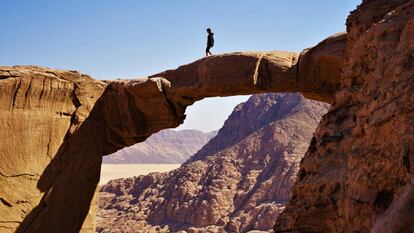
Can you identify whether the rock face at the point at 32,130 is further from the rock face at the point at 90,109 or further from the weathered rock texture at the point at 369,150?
the weathered rock texture at the point at 369,150

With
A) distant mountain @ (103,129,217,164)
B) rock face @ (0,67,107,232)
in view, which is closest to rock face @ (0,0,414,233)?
rock face @ (0,67,107,232)

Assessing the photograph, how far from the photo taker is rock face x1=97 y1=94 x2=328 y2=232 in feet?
101

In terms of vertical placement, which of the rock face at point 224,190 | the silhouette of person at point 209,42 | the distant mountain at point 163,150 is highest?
the silhouette of person at point 209,42

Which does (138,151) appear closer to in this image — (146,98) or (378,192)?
(146,98)

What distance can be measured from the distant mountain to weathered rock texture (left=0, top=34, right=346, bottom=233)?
358 feet

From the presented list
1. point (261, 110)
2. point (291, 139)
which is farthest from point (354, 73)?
point (261, 110)

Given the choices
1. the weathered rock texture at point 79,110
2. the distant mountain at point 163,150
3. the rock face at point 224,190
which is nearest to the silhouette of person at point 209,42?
the weathered rock texture at point 79,110

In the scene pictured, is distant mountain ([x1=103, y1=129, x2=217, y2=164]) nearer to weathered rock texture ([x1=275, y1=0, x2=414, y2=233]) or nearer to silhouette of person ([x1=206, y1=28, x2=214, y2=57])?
silhouette of person ([x1=206, y1=28, x2=214, y2=57])

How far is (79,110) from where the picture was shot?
1241 cm

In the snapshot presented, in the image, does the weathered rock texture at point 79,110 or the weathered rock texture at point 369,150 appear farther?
the weathered rock texture at point 79,110

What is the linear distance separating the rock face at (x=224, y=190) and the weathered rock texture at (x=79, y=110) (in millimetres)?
17039

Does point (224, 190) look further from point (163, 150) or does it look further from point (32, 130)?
point (163, 150)

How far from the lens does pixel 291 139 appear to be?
3706cm

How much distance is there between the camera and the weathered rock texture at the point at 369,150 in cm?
353
